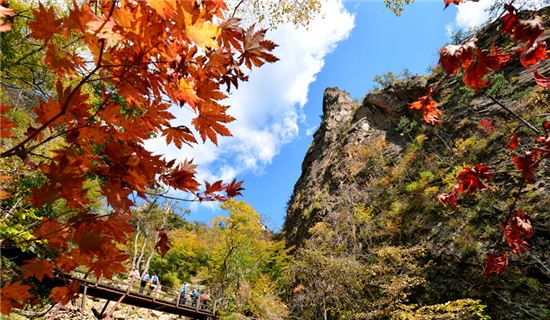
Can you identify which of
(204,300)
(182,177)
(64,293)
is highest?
(204,300)

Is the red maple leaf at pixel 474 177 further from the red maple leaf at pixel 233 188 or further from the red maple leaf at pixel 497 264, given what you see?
the red maple leaf at pixel 233 188

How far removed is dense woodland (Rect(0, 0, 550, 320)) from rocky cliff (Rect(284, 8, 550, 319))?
53 mm

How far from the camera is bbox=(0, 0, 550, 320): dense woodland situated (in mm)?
888

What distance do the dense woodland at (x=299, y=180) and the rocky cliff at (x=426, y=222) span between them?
5 cm

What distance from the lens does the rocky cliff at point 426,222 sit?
6441mm

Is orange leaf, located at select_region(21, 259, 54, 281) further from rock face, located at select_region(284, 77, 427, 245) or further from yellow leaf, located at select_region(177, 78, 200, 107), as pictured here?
rock face, located at select_region(284, 77, 427, 245)

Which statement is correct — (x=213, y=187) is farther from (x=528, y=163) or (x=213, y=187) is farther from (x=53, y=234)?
(x=528, y=163)

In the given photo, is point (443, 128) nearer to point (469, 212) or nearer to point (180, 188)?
point (469, 212)

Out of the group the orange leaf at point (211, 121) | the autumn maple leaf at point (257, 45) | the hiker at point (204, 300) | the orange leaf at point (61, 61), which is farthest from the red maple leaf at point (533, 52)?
the hiker at point (204, 300)

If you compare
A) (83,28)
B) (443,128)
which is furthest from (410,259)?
(83,28)

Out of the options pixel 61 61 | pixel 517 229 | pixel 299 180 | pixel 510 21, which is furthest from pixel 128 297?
pixel 299 180

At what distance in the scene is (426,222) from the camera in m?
9.27

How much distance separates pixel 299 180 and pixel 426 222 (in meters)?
13.9

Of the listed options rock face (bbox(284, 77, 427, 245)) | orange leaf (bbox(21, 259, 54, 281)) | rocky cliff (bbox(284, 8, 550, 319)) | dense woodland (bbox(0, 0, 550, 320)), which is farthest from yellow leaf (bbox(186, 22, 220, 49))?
rock face (bbox(284, 77, 427, 245))
